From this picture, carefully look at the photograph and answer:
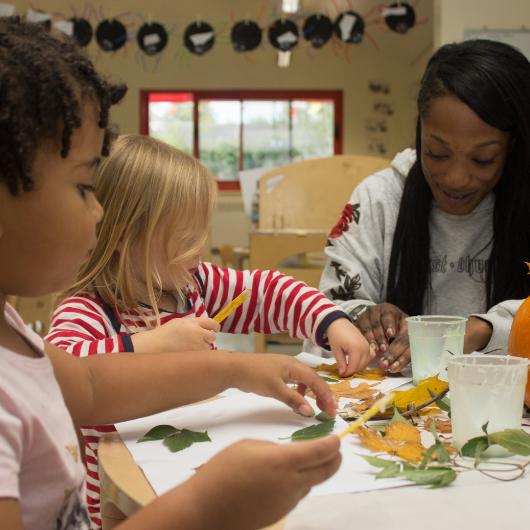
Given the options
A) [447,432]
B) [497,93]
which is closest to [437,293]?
[497,93]

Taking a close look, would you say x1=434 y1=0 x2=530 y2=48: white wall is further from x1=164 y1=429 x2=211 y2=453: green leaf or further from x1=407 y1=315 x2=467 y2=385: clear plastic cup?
x1=164 y1=429 x2=211 y2=453: green leaf

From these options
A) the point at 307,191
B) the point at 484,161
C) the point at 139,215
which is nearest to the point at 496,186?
the point at 484,161

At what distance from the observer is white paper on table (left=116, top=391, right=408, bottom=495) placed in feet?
2.21

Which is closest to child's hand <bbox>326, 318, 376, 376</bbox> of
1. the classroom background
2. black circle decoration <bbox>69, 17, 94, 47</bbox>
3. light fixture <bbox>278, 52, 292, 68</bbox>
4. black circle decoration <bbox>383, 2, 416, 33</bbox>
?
black circle decoration <bbox>383, 2, 416, 33</bbox>

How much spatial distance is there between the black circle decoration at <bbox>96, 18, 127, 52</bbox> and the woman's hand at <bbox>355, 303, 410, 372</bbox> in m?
4.11

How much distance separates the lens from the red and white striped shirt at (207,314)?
1052 mm

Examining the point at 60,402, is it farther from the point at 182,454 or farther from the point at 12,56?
Answer: the point at 12,56

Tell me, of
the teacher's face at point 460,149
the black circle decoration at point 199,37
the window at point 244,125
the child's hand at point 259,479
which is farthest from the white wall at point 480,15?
the window at point 244,125

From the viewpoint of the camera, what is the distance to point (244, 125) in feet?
29.9

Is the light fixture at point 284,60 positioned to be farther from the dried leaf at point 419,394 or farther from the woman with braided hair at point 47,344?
the woman with braided hair at point 47,344

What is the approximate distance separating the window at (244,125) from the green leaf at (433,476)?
8.42 meters

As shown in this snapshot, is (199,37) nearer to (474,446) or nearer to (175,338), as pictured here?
(175,338)

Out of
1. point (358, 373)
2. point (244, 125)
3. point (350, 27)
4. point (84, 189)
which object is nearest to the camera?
point (84, 189)

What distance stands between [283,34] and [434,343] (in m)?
4.11
